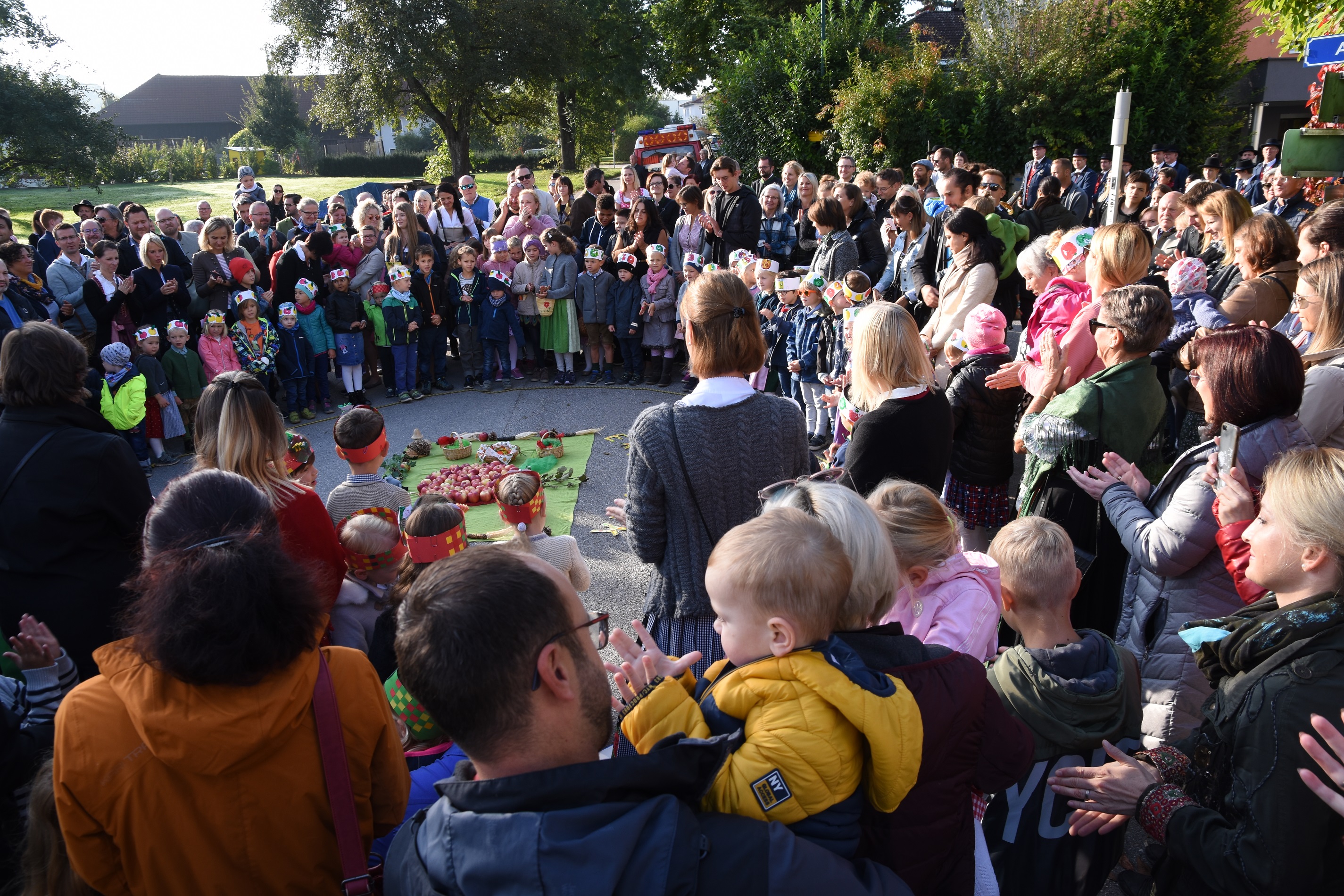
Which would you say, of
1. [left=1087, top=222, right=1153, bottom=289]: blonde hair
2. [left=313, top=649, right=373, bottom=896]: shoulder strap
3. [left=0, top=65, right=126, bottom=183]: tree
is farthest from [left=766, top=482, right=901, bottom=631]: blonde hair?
[left=0, top=65, right=126, bottom=183]: tree

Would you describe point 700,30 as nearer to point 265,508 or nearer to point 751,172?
point 751,172

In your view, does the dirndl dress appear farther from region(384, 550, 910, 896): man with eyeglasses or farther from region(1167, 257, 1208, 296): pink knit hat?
region(384, 550, 910, 896): man with eyeglasses

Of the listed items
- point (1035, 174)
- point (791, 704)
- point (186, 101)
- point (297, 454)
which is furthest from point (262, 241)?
point (186, 101)

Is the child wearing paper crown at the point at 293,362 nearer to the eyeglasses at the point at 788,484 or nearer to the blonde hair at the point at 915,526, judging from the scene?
the eyeglasses at the point at 788,484

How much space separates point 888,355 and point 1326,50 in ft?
14.1

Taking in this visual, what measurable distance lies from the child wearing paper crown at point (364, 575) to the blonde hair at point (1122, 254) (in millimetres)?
3717

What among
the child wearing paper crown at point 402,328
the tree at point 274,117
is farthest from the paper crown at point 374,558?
the tree at point 274,117

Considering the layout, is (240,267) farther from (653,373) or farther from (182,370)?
(653,373)

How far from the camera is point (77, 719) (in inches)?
63.4

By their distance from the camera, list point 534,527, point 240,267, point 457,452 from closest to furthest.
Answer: point 534,527 < point 457,452 < point 240,267

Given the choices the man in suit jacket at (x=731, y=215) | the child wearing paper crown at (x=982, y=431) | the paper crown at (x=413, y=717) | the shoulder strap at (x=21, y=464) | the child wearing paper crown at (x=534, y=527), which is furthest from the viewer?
the man in suit jacket at (x=731, y=215)

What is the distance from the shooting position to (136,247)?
347 inches

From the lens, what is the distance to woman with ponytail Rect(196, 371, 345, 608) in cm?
301

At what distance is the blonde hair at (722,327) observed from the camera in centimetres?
271
